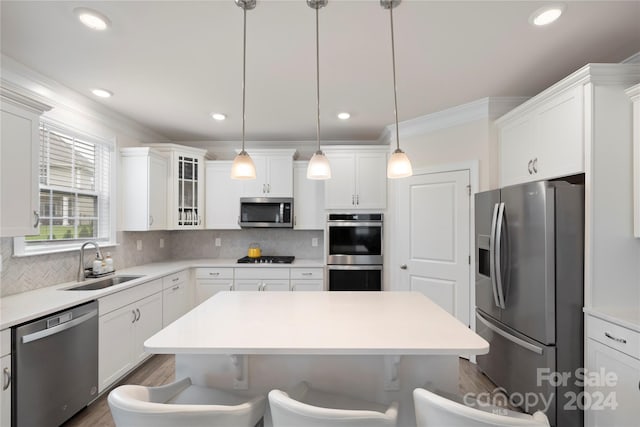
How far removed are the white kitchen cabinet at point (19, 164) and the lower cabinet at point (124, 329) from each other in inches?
30.0

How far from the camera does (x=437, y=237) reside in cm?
321

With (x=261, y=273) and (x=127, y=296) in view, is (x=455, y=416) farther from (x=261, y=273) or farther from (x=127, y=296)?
(x=261, y=273)

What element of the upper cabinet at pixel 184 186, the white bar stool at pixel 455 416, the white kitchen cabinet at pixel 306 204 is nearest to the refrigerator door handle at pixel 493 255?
the white bar stool at pixel 455 416

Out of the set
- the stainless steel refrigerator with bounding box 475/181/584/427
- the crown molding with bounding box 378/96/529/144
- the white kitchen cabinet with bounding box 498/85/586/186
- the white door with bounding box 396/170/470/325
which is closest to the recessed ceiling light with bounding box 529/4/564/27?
the white kitchen cabinet with bounding box 498/85/586/186

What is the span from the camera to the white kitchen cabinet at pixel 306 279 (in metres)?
3.68

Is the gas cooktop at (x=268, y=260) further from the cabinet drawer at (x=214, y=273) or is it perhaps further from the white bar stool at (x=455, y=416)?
the white bar stool at (x=455, y=416)

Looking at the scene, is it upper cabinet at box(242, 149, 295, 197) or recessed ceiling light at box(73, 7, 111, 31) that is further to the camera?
upper cabinet at box(242, 149, 295, 197)

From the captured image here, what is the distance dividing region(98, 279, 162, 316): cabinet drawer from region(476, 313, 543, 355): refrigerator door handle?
3.04 metres

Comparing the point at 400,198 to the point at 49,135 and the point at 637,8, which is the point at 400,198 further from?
the point at 49,135

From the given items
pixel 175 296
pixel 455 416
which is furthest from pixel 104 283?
pixel 455 416

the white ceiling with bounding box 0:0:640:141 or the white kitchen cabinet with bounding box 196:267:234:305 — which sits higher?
the white ceiling with bounding box 0:0:640:141

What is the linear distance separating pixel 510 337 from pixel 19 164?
3.49 m

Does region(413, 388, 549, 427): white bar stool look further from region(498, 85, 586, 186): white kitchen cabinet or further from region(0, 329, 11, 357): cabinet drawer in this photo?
region(0, 329, 11, 357): cabinet drawer

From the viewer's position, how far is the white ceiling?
166 cm
